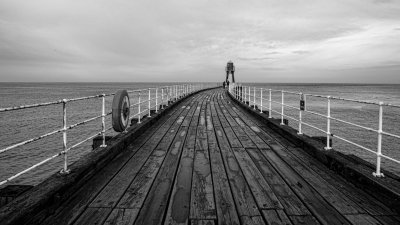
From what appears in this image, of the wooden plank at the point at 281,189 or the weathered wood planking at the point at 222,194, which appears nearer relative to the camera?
the weathered wood planking at the point at 222,194

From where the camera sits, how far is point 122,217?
283 cm

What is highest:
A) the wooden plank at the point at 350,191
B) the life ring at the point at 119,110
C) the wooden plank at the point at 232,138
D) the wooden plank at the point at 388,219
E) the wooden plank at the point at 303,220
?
the life ring at the point at 119,110

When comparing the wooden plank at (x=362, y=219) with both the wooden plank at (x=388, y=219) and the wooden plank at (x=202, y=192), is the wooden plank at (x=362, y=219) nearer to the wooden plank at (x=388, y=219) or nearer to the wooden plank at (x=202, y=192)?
the wooden plank at (x=388, y=219)

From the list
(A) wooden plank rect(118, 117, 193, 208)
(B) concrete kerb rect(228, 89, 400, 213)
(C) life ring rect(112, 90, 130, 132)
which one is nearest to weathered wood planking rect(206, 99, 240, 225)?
(A) wooden plank rect(118, 117, 193, 208)

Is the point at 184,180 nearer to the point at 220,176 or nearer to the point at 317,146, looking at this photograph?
the point at 220,176

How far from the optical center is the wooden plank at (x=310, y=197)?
112 inches

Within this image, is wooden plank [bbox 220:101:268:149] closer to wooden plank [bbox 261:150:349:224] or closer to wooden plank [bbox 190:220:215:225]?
wooden plank [bbox 261:150:349:224]

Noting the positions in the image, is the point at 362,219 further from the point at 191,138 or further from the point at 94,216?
the point at 191,138

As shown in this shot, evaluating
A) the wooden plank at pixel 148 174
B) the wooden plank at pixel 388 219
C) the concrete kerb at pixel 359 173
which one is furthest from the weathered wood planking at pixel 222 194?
the concrete kerb at pixel 359 173

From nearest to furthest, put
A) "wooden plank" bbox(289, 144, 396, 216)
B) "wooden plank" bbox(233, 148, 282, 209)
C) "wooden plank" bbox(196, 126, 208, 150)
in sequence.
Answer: "wooden plank" bbox(289, 144, 396, 216), "wooden plank" bbox(233, 148, 282, 209), "wooden plank" bbox(196, 126, 208, 150)

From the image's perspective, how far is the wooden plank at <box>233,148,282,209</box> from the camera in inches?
126

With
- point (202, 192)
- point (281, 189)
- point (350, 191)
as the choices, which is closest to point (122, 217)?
point (202, 192)

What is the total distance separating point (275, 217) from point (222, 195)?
75 centimetres

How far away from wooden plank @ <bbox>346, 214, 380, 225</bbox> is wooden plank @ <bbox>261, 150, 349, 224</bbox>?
0.07 m
